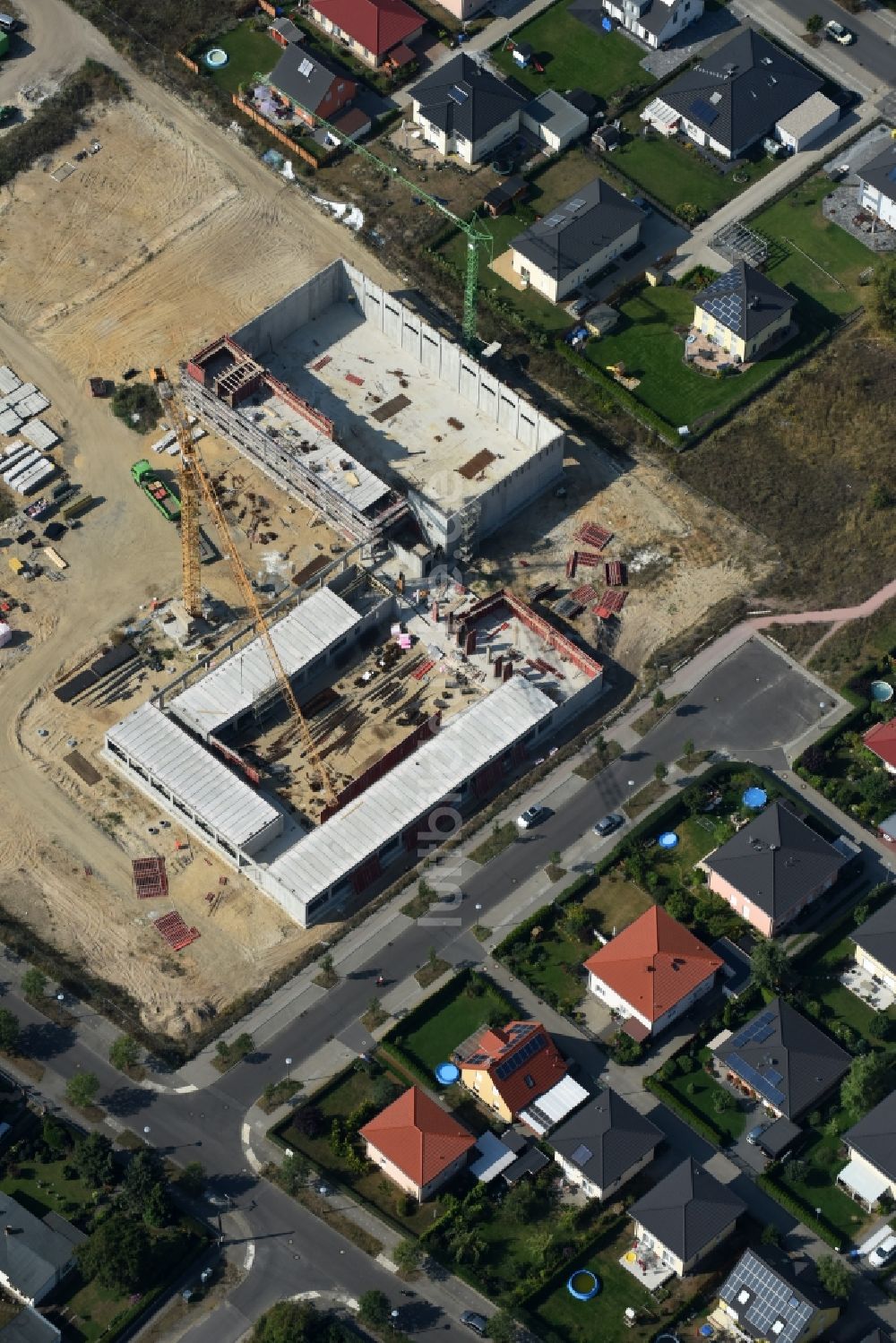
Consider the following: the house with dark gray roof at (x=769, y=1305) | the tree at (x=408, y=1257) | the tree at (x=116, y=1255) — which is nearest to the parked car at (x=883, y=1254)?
the house with dark gray roof at (x=769, y=1305)

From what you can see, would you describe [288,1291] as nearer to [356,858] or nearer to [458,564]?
[356,858]

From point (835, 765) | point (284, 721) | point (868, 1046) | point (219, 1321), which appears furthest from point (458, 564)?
point (219, 1321)

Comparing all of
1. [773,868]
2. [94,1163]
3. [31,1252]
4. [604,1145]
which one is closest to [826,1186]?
[604,1145]

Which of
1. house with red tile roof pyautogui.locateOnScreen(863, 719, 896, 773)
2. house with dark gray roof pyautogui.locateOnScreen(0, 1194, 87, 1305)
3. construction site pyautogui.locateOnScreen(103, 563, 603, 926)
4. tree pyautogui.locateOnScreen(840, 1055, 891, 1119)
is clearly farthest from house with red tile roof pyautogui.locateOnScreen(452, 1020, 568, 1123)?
house with red tile roof pyautogui.locateOnScreen(863, 719, 896, 773)

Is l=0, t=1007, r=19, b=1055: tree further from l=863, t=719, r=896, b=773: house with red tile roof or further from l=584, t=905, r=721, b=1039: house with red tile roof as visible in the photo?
l=863, t=719, r=896, b=773: house with red tile roof

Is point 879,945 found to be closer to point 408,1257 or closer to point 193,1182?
point 408,1257
